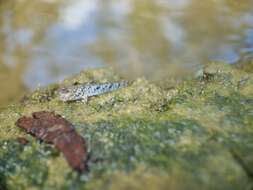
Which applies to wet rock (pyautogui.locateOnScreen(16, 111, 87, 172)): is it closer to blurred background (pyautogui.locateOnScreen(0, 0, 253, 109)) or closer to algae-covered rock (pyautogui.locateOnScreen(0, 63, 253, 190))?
algae-covered rock (pyautogui.locateOnScreen(0, 63, 253, 190))

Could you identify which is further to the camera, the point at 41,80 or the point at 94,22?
the point at 94,22

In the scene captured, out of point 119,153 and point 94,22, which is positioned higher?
point 94,22

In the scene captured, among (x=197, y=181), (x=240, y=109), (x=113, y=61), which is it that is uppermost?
(x=113, y=61)

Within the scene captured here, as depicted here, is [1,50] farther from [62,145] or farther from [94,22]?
[62,145]

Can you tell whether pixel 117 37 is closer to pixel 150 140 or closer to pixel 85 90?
pixel 85 90

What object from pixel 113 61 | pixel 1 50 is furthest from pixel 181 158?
pixel 1 50
